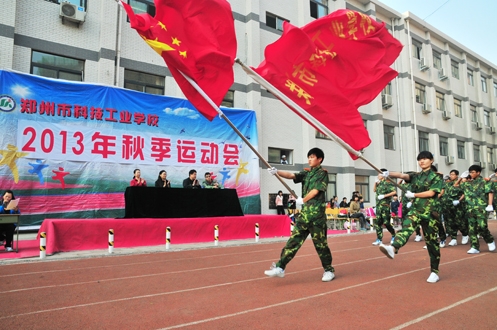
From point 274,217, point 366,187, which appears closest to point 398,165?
point 366,187

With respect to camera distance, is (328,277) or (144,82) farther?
(144,82)

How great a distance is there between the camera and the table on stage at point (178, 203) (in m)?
9.99

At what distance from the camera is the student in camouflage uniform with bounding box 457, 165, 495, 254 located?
838cm

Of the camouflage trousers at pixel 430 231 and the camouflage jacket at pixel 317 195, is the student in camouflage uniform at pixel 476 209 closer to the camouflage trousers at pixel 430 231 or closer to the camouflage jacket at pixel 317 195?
the camouflage trousers at pixel 430 231

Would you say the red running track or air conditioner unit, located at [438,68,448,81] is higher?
air conditioner unit, located at [438,68,448,81]

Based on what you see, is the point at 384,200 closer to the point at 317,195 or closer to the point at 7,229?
the point at 317,195

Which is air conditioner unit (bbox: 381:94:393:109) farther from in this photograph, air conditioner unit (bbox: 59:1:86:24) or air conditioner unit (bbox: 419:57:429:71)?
air conditioner unit (bbox: 59:1:86:24)

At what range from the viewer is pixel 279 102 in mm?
19703

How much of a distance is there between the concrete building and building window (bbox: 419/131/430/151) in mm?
76

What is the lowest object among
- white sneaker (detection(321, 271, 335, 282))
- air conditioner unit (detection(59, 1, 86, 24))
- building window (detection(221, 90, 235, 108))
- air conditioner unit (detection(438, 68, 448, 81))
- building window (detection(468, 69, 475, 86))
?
white sneaker (detection(321, 271, 335, 282))

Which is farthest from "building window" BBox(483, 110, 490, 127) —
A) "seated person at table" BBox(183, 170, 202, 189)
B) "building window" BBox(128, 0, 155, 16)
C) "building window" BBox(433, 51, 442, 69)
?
"seated person at table" BBox(183, 170, 202, 189)

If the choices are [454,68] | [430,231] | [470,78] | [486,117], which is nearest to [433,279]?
[430,231]

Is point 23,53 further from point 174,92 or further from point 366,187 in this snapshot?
point 366,187

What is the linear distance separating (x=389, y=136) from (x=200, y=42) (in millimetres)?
22085
